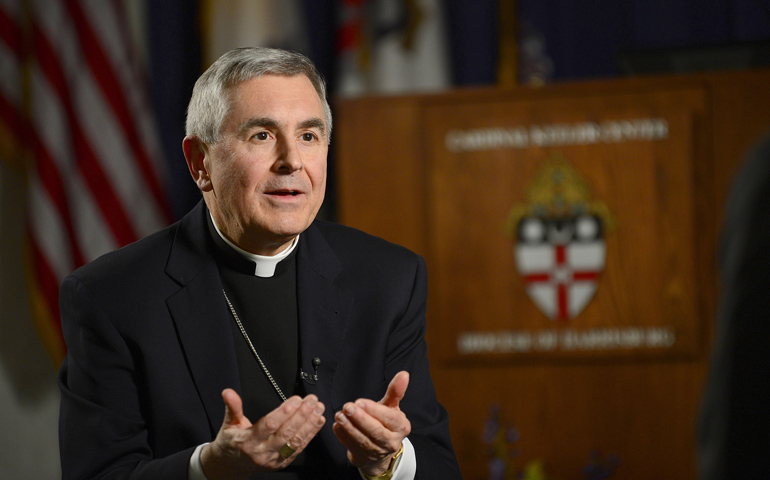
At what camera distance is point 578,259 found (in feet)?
8.66

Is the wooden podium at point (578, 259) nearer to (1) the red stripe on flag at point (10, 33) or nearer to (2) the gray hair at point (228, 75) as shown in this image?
(2) the gray hair at point (228, 75)

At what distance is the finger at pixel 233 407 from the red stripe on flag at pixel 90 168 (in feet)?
8.31

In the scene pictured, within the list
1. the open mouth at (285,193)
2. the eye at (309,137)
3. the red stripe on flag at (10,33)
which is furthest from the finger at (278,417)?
the red stripe on flag at (10,33)

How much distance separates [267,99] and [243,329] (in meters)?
0.49

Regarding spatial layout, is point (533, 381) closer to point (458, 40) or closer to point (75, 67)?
point (458, 40)

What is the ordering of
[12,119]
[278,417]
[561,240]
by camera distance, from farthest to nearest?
[12,119] → [561,240] → [278,417]

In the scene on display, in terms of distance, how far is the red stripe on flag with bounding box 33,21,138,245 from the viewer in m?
3.48

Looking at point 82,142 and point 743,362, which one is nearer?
point 743,362

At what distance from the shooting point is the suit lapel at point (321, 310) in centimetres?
146

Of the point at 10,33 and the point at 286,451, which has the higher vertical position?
the point at 10,33

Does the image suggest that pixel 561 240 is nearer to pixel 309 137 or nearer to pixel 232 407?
pixel 309 137

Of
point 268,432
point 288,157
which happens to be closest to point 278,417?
point 268,432

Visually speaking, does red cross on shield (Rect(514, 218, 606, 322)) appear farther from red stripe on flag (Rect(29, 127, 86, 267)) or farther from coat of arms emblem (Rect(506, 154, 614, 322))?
red stripe on flag (Rect(29, 127, 86, 267))

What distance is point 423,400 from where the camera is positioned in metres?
1.52
